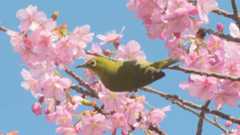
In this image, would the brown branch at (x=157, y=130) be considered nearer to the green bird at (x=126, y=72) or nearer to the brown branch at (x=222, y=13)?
the green bird at (x=126, y=72)

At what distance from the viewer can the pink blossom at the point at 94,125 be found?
12.3 feet

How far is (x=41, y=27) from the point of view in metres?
3.54

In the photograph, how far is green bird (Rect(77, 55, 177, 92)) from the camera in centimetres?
290

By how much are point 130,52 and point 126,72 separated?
774 millimetres

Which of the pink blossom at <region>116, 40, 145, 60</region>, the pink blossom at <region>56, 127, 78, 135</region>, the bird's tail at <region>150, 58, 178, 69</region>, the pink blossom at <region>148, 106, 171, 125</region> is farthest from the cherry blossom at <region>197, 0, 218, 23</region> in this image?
the pink blossom at <region>56, 127, 78, 135</region>

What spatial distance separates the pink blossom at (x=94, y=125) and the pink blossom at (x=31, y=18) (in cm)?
69

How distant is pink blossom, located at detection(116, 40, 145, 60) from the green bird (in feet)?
1.93

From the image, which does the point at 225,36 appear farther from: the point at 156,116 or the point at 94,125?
the point at 156,116

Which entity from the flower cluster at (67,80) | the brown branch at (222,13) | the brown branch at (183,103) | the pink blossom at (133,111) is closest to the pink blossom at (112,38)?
the flower cluster at (67,80)

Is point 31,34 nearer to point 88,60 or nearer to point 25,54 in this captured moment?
point 25,54

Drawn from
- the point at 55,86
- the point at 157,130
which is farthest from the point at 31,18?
the point at 157,130

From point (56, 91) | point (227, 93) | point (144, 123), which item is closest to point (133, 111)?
point (144, 123)

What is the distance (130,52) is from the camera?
3744 mm

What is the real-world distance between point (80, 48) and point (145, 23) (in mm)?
508
